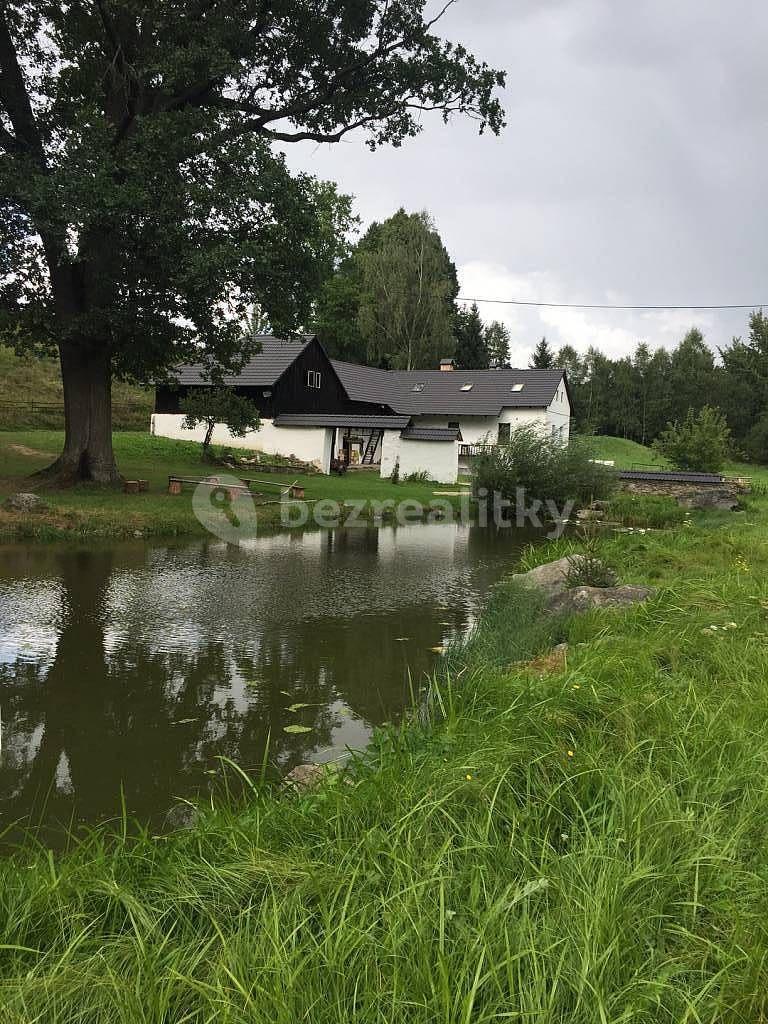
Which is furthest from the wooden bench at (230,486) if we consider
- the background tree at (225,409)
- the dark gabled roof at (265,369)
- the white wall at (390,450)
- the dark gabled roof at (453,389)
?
the dark gabled roof at (453,389)

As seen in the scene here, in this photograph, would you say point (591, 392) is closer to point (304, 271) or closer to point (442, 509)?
point (442, 509)

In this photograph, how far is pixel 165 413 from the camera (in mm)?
31688

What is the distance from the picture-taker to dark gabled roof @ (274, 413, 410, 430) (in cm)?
2820

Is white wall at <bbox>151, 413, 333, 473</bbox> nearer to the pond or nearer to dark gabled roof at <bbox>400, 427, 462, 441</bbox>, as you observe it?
dark gabled roof at <bbox>400, 427, 462, 441</bbox>

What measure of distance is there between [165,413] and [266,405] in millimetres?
4558

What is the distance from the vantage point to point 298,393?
1262 inches

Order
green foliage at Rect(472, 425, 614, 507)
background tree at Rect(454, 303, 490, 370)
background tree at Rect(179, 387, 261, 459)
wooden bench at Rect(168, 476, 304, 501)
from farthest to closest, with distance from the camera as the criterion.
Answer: background tree at Rect(454, 303, 490, 370) < background tree at Rect(179, 387, 261, 459) < green foliage at Rect(472, 425, 614, 507) < wooden bench at Rect(168, 476, 304, 501)

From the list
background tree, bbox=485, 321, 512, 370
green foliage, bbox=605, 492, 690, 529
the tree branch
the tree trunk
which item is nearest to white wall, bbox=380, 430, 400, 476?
green foliage, bbox=605, 492, 690, 529

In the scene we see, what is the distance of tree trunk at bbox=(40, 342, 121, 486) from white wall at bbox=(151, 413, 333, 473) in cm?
1162

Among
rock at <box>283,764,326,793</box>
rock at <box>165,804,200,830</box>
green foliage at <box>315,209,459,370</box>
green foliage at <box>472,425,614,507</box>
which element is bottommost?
rock at <box>165,804,200,830</box>

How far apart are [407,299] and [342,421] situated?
20957 millimetres

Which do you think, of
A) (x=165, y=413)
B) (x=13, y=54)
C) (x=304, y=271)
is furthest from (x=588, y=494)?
(x=165, y=413)

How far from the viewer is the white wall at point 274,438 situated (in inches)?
1126

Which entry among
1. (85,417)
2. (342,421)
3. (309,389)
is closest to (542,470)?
(85,417)
